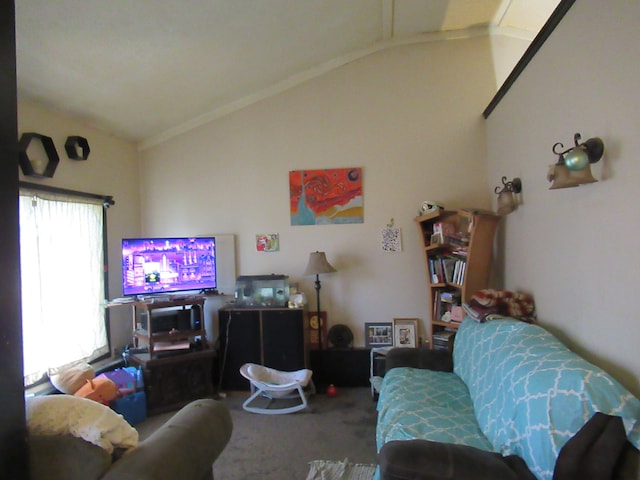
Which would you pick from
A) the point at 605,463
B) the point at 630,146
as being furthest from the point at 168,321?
the point at 630,146

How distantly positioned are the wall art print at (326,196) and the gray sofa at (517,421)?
5.65 feet

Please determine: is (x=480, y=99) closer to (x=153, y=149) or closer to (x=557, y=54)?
(x=557, y=54)

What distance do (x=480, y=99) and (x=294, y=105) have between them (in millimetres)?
1801

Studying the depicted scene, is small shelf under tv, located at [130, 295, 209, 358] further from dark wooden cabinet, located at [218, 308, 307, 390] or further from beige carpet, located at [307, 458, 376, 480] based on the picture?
beige carpet, located at [307, 458, 376, 480]

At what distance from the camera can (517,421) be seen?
145 centimetres

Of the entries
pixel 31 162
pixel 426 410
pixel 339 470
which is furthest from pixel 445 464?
pixel 31 162

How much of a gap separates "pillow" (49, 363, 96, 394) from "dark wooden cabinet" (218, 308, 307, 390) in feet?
3.56

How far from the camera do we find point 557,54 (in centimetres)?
190

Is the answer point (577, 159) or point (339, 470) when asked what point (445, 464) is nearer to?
point (339, 470)

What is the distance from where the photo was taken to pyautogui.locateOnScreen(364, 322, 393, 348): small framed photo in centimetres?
342

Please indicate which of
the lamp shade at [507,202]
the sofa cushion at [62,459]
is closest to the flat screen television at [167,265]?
the sofa cushion at [62,459]

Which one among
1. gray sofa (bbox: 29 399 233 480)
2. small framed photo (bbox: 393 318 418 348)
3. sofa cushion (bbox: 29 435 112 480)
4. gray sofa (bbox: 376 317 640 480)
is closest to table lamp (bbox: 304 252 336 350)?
small framed photo (bbox: 393 318 418 348)

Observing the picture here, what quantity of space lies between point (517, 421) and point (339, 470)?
114 cm

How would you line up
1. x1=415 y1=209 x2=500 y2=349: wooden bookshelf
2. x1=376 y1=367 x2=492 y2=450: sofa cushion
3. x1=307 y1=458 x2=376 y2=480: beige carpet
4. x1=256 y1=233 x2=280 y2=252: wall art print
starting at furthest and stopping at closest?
x1=256 y1=233 x2=280 y2=252: wall art print
x1=415 y1=209 x2=500 y2=349: wooden bookshelf
x1=307 y1=458 x2=376 y2=480: beige carpet
x1=376 y1=367 x2=492 y2=450: sofa cushion
